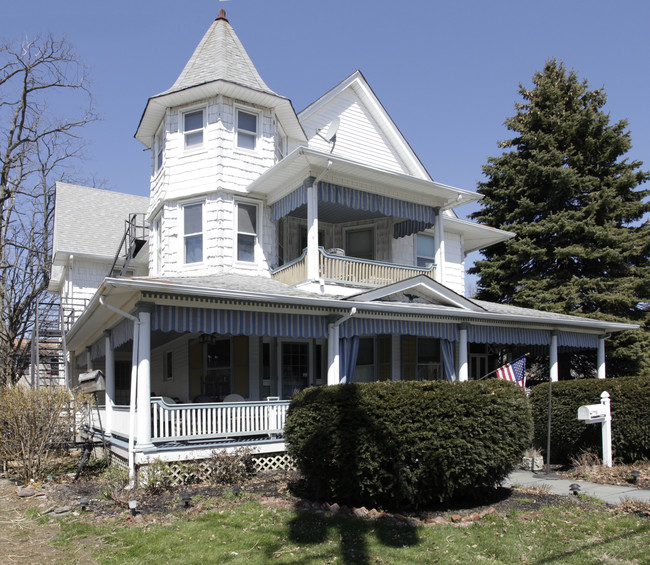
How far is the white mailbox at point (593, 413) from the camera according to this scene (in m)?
10.4

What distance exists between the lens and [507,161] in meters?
26.6

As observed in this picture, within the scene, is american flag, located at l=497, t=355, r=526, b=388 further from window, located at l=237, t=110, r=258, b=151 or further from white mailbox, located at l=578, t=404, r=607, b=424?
window, located at l=237, t=110, r=258, b=151

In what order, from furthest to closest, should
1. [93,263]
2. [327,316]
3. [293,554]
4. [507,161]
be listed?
[507,161] → [93,263] → [327,316] → [293,554]

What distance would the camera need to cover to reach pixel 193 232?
53.4ft

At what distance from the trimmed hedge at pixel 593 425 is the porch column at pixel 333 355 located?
13.6ft

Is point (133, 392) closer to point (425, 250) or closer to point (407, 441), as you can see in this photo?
point (407, 441)

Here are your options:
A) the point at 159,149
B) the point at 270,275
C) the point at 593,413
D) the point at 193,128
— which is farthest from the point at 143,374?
the point at 159,149

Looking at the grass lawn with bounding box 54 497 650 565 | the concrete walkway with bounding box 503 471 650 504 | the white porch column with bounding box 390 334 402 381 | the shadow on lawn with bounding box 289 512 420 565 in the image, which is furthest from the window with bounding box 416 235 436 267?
the shadow on lawn with bounding box 289 512 420 565

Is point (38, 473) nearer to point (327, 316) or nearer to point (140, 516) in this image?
point (140, 516)

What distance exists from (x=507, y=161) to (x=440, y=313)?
1485 cm

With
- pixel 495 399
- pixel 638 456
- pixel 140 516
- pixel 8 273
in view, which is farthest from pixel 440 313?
pixel 8 273

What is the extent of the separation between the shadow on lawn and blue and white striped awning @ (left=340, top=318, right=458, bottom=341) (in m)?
6.15

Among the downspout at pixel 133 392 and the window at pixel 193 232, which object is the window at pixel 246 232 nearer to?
the window at pixel 193 232

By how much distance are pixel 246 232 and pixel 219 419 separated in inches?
249
